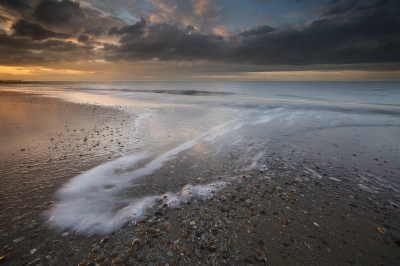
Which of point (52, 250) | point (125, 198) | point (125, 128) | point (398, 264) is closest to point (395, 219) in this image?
point (398, 264)

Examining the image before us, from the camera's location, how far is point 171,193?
4578 millimetres

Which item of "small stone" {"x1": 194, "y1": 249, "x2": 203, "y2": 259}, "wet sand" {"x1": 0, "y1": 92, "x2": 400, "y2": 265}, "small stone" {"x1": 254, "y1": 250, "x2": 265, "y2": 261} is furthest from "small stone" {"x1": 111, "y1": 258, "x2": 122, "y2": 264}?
"small stone" {"x1": 254, "y1": 250, "x2": 265, "y2": 261}

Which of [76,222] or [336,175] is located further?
[336,175]

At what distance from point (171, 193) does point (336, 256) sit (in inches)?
135

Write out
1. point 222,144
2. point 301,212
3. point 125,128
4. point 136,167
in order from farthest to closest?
point 125,128
point 222,144
point 136,167
point 301,212

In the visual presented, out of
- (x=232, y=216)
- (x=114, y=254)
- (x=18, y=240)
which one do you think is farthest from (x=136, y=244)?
(x=18, y=240)

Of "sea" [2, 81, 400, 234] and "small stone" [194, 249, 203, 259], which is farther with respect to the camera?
"sea" [2, 81, 400, 234]

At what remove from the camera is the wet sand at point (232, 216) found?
2.95 meters

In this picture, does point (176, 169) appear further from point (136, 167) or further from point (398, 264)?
point (398, 264)

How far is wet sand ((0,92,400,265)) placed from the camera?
2.95 meters

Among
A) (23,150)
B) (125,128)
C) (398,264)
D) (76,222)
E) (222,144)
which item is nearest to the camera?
(398,264)

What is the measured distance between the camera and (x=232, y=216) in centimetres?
380

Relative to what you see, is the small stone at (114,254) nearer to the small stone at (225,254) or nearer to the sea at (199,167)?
the sea at (199,167)

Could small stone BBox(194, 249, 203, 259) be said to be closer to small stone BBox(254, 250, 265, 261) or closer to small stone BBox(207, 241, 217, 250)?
small stone BBox(207, 241, 217, 250)
